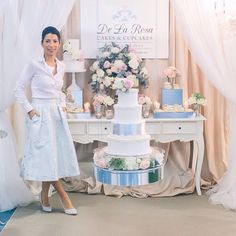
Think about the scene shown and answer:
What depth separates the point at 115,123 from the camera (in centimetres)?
346

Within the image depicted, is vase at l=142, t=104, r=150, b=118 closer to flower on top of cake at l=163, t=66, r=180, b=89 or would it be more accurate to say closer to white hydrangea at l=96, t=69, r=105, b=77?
flower on top of cake at l=163, t=66, r=180, b=89

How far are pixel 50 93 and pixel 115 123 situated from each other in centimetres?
72

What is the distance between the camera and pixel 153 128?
14.1 feet

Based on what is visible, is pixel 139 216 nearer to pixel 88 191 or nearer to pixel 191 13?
pixel 88 191

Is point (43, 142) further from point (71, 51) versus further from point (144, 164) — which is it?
point (144, 164)

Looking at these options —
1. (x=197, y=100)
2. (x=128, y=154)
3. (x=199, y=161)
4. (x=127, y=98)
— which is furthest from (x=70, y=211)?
(x=197, y=100)

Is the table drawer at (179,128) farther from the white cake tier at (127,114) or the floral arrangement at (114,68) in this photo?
the white cake tier at (127,114)

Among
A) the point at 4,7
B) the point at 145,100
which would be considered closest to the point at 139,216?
the point at 145,100

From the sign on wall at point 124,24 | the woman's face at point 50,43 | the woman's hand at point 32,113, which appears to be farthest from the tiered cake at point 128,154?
the sign on wall at point 124,24

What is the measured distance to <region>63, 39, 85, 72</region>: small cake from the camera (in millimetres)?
4355

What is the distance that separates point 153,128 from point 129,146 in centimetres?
96

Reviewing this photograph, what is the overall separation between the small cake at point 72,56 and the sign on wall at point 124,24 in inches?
8.3

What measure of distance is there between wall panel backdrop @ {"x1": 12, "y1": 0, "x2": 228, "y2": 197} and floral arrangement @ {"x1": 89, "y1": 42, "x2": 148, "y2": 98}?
214 millimetres

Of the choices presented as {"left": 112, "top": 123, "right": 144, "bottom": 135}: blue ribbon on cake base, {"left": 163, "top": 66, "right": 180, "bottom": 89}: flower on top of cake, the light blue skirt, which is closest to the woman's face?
the light blue skirt
